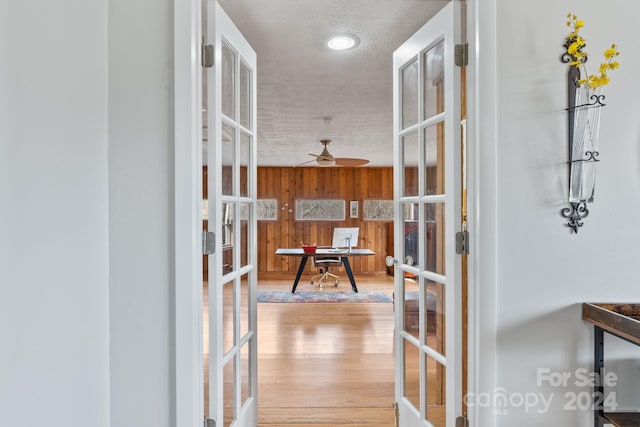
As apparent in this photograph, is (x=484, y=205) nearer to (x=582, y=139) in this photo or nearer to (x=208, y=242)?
(x=582, y=139)

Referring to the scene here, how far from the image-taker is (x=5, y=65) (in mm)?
996

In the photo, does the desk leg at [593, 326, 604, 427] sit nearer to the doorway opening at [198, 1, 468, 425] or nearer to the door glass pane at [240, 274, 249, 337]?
the doorway opening at [198, 1, 468, 425]

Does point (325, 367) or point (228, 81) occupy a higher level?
point (228, 81)

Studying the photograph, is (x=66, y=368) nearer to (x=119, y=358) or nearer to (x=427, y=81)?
(x=119, y=358)

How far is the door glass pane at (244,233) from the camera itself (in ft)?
5.90

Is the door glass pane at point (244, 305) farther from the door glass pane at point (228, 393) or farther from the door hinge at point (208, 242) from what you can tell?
the door hinge at point (208, 242)

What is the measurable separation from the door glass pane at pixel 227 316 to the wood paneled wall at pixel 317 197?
6512 mm

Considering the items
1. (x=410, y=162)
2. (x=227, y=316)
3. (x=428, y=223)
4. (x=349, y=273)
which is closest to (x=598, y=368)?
(x=428, y=223)

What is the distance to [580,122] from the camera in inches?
55.8

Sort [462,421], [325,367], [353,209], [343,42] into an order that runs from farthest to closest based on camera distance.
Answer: [353,209], [325,367], [343,42], [462,421]

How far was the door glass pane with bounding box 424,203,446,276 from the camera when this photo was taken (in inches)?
63.9

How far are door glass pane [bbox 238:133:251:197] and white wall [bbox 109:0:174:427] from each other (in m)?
0.42

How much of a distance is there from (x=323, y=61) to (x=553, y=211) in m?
1.71

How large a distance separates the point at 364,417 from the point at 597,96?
1.99m
